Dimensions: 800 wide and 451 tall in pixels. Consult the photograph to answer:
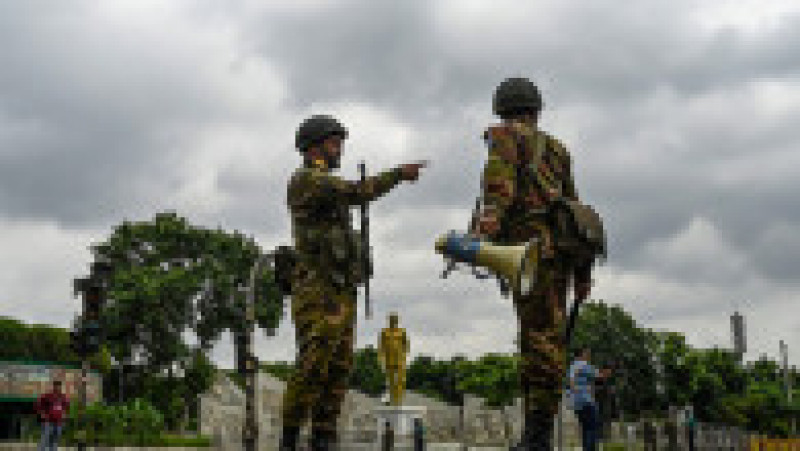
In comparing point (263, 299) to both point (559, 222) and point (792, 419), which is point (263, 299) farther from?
point (559, 222)

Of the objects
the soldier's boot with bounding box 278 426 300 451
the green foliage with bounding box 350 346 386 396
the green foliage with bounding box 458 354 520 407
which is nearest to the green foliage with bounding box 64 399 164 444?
the soldier's boot with bounding box 278 426 300 451

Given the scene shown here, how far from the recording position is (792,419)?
74.9m

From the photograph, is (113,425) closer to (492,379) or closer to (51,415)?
(51,415)

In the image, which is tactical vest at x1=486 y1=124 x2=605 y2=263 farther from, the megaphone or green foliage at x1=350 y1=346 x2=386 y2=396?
green foliage at x1=350 y1=346 x2=386 y2=396

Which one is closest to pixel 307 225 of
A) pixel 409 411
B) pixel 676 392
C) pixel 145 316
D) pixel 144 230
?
pixel 409 411

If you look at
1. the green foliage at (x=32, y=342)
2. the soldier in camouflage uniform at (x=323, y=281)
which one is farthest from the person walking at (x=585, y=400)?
the green foliage at (x=32, y=342)

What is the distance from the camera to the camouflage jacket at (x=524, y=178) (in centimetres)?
733

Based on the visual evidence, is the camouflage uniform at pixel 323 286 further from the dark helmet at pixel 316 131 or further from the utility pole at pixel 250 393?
the utility pole at pixel 250 393

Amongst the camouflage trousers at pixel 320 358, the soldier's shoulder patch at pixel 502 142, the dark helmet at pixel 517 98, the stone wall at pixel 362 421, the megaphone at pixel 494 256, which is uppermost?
the dark helmet at pixel 517 98

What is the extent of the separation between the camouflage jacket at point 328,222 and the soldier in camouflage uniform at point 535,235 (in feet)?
2.85

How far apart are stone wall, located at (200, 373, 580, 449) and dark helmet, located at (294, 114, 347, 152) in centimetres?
1826

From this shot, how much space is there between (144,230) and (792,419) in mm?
48536

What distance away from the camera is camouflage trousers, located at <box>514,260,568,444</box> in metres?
7.27

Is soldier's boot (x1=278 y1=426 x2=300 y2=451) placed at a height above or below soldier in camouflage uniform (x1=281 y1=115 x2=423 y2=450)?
below
